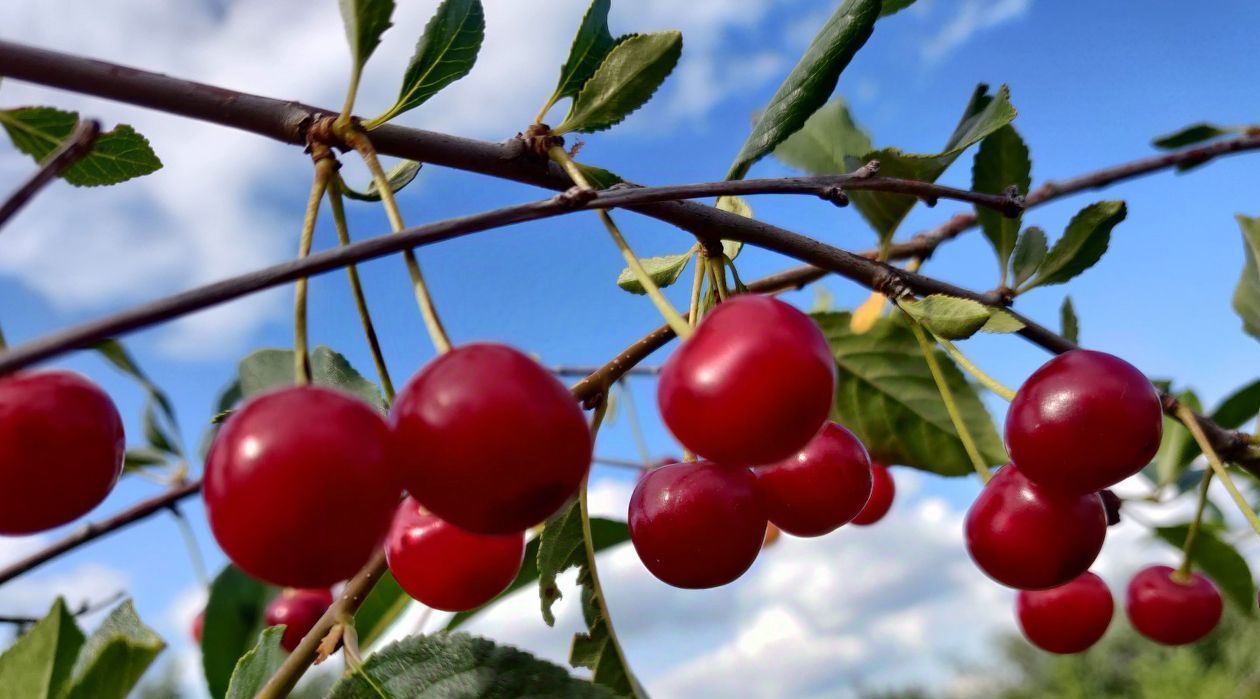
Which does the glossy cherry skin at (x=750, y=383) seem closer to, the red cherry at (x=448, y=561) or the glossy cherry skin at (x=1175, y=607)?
the red cherry at (x=448, y=561)

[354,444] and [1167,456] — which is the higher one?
[354,444]

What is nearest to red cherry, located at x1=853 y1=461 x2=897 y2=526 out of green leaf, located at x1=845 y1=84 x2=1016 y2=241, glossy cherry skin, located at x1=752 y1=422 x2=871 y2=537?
green leaf, located at x1=845 y1=84 x2=1016 y2=241

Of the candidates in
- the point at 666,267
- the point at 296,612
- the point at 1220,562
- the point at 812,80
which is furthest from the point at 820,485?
the point at 1220,562

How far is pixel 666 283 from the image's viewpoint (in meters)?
0.93

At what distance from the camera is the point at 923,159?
0.93 meters

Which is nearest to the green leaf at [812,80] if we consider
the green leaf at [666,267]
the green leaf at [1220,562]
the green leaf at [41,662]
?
the green leaf at [666,267]

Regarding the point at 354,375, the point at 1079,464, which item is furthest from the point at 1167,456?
the point at 354,375

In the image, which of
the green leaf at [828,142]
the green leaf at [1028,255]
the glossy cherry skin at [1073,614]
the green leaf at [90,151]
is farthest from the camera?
the green leaf at [828,142]

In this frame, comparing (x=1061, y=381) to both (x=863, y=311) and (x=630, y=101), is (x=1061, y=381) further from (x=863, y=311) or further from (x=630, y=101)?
(x=630, y=101)

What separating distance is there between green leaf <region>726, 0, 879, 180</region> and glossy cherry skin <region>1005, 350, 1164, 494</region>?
0.99ft

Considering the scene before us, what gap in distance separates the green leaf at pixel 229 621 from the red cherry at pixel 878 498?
2.69 feet

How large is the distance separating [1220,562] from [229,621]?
155 cm

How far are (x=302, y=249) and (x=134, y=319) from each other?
160mm

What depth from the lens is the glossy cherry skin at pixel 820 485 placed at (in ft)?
2.65
